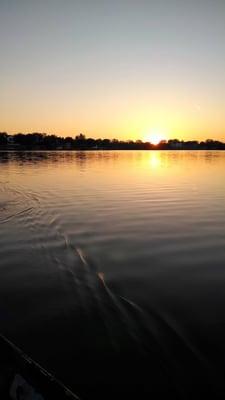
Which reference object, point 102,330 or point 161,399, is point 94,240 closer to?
point 102,330

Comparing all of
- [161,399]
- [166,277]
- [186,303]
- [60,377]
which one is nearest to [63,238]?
[166,277]

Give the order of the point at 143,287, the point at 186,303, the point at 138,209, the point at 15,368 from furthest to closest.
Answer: the point at 138,209 < the point at 143,287 < the point at 186,303 < the point at 15,368

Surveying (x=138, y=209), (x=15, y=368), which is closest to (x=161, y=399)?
(x=15, y=368)

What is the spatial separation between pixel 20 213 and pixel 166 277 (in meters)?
11.0

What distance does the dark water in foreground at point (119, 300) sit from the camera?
5070mm

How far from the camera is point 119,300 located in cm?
727

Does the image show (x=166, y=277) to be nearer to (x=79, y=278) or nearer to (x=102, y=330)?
(x=79, y=278)

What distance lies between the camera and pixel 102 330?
6.14 metres

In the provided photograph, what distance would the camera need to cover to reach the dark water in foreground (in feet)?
16.6

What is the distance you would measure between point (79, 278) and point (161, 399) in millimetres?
Answer: 4379

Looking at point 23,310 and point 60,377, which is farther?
point 23,310

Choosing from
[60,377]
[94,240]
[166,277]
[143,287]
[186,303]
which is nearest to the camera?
[60,377]

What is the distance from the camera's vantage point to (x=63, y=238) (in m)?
12.3

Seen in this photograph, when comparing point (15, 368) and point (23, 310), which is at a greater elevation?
point (15, 368)
